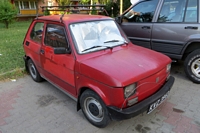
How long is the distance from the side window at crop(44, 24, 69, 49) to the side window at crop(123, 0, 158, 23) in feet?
8.53

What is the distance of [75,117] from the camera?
3012mm

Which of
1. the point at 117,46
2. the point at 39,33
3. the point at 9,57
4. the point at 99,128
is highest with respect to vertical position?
the point at 39,33

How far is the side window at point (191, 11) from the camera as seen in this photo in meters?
3.76

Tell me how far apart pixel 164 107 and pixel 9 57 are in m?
5.31

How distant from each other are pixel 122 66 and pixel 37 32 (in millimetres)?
2500

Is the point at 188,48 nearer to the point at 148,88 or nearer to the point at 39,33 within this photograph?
the point at 148,88

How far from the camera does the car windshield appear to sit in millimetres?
2817

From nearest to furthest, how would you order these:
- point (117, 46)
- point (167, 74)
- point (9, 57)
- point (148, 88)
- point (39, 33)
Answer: point (148, 88), point (167, 74), point (117, 46), point (39, 33), point (9, 57)

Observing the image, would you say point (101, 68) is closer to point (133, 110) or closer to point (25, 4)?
point (133, 110)

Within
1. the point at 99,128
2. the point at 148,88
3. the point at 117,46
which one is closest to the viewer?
the point at 148,88

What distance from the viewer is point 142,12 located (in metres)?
4.71

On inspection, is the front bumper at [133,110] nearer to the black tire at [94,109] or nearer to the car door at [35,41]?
the black tire at [94,109]

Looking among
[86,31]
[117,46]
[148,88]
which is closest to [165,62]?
[148,88]

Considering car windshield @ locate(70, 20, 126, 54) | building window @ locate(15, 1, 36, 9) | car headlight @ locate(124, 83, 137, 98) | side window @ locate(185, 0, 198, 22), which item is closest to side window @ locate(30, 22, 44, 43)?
car windshield @ locate(70, 20, 126, 54)
